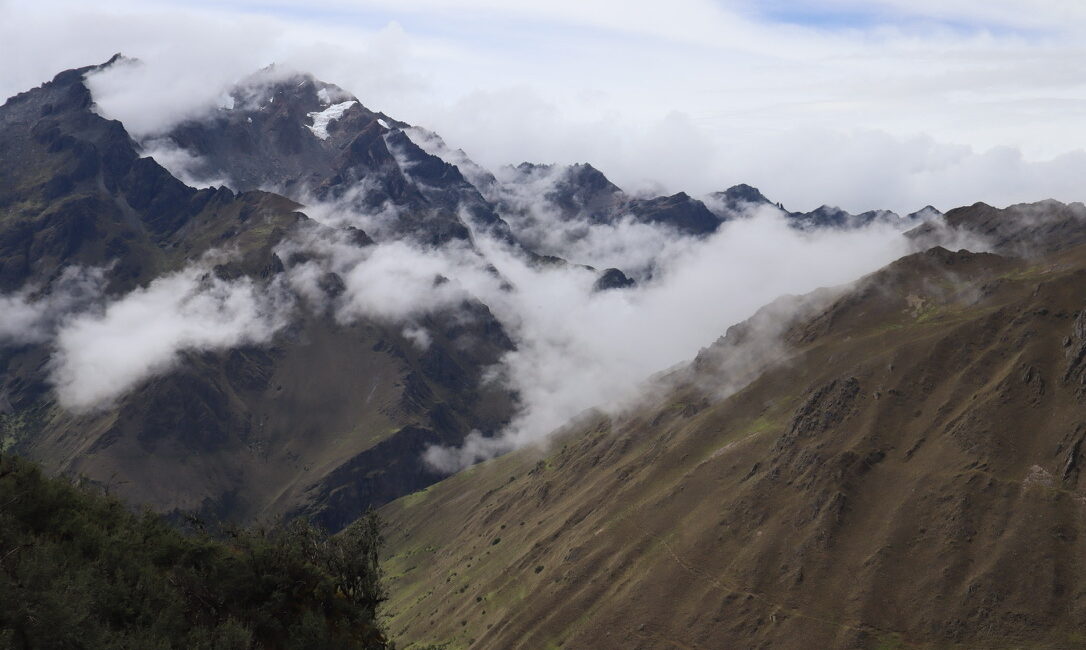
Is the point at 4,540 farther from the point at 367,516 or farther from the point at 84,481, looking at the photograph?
the point at 367,516

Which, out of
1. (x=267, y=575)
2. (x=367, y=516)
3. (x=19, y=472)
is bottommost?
(x=367, y=516)

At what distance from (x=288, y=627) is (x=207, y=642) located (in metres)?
17.1

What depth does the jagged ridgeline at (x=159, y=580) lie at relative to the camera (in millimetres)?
87562

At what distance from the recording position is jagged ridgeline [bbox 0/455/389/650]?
287 ft

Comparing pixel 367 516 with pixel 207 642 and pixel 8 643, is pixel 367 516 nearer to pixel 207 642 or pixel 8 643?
pixel 207 642

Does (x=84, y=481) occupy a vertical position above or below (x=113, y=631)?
below

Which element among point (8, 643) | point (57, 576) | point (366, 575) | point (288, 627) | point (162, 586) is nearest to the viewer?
point (8, 643)

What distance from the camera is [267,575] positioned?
369ft

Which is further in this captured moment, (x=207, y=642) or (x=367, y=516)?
(x=367, y=516)

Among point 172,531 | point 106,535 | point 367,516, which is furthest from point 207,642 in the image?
point 367,516

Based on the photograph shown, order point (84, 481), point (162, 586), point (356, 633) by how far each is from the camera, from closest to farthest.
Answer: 1. point (162, 586)
2. point (356, 633)
3. point (84, 481)

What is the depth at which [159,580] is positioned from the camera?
104m

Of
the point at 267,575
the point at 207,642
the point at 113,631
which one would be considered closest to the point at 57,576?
the point at 113,631

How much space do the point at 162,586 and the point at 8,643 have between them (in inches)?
888
